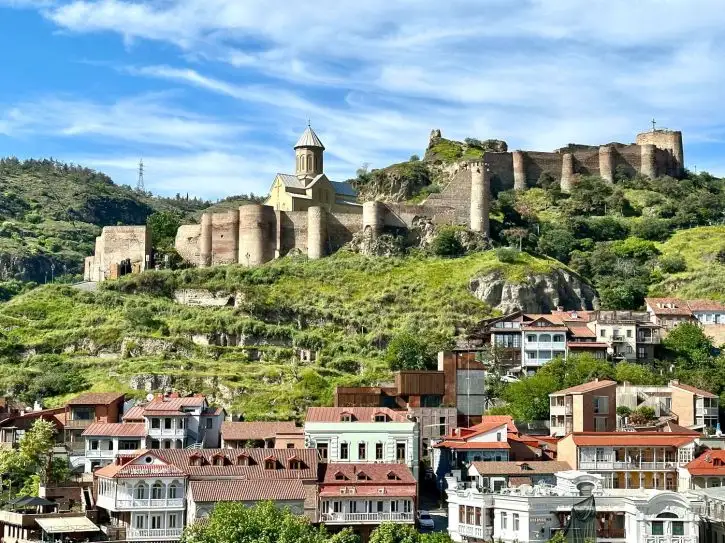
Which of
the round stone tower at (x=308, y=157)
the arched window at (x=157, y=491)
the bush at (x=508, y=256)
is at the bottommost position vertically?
Result: the arched window at (x=157, y=491)

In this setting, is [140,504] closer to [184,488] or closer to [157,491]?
[157,491]

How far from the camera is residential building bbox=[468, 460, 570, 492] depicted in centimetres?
6194

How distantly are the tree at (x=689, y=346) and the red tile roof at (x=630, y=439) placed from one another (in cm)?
2392

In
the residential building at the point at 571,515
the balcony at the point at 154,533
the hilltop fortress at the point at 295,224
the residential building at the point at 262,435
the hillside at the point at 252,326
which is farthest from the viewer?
the hilltop fortress at the point at 295,224

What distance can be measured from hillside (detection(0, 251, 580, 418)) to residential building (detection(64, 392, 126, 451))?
999 cm

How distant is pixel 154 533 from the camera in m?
59.5

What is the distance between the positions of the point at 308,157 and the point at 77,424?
54426mm

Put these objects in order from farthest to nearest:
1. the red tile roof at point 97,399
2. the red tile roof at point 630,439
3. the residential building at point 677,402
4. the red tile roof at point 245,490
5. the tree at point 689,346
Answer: the tree at point 689,346
the residential building at point 677,402
the red tile roof at point 97,399
the red tile roof at point 630,439
the red tile roof at point 245,490

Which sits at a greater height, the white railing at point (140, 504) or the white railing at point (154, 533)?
the white railing at point (140, 504)

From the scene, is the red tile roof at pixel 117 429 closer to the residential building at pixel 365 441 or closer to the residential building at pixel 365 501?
the residential building at pixel 365 441

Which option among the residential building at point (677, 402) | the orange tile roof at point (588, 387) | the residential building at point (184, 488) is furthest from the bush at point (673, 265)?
the residential building at point (184, 488)

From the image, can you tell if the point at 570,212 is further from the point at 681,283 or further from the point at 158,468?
the point at 158,468

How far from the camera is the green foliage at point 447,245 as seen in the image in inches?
4286

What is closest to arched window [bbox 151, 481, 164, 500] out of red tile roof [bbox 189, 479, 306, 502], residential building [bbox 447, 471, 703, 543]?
red tile roof [bbox 189, 479, 306, 502]
